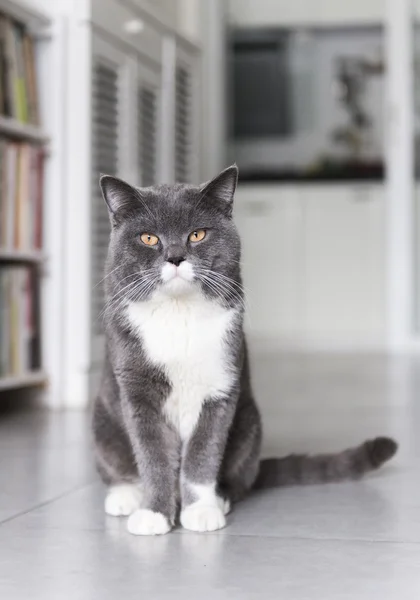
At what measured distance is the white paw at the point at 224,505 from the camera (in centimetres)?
167

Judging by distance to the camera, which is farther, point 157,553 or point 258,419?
point 258,419

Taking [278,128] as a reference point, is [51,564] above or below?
below

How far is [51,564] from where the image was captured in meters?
1.39

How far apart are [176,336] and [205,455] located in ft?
0.68

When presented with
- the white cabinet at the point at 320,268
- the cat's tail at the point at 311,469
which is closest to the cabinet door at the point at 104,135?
the cat's tail at the point at 311,469

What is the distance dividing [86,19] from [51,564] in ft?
7.63

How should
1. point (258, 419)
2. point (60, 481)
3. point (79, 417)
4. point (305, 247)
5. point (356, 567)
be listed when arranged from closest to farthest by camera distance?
1. point (356, 567)
2. point (258, 419)
3. point (60, 481)
4. point (79, 417)
5. point (305, 247)

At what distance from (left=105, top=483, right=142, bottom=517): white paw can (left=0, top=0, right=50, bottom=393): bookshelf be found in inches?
52.8

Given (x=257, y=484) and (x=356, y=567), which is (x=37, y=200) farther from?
(x=356, y=567)

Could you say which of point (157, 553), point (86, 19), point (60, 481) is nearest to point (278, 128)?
point (86, 19)

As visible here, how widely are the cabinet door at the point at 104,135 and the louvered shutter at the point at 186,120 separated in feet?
2.41

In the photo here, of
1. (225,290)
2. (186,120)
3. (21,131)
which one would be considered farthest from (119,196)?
(186,120)

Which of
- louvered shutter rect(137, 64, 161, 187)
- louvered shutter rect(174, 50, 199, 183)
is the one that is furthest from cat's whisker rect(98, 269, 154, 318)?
louvered shutter rect(174, 50, 199, 183)

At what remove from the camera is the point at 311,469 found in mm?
1907
